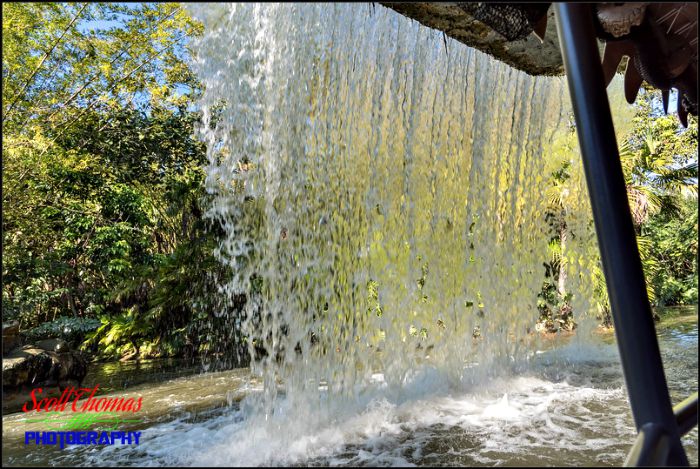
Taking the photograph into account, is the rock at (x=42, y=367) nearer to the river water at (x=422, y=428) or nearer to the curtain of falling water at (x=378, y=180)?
the river water at (x=422, y=428)

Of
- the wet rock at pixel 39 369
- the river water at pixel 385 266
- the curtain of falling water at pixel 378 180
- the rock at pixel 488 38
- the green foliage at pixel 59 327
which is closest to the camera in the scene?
the rock at pixel 488 38

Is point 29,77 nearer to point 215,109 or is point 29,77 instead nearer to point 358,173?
point 215,109

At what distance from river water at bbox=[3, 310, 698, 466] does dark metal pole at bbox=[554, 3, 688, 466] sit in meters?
1.68

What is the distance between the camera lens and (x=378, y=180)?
6.10 m

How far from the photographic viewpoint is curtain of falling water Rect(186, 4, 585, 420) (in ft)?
16.3

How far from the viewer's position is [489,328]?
24.0 ft

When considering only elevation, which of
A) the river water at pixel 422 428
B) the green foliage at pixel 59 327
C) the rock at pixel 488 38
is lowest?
the river water at pixel 422 428

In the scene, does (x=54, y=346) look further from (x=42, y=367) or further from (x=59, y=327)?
(x=59, y=327)

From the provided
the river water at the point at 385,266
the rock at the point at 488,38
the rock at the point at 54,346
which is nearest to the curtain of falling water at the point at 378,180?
the river water at the point at 385,266

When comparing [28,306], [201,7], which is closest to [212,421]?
[201,7]

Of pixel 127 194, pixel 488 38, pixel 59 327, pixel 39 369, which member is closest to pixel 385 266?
pixel 488 38

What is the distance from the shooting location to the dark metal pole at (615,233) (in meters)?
1.60

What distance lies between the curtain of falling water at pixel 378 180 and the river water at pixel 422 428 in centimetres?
65

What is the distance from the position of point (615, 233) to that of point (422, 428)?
307 centimetres
